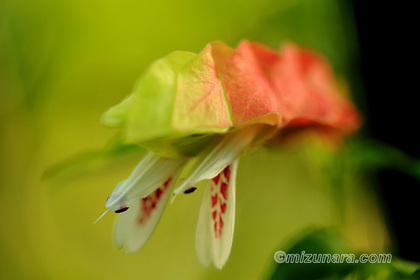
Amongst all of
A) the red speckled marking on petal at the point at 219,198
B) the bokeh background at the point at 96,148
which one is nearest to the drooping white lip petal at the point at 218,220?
the red speckled marking on petal at the point at 219,198

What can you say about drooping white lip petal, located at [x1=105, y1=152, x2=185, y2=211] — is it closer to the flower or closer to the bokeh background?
the flower

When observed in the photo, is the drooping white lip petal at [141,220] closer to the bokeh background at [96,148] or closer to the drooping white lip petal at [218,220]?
Result: the drooping white lip petal at [218,220]

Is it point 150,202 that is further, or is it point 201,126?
point 150,202

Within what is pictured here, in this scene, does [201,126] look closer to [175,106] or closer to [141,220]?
[175,106]

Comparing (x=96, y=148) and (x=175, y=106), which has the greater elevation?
(x=175, y=106)


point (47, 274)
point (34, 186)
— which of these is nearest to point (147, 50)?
point (34, 186)

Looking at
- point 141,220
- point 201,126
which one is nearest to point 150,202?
point 141,220

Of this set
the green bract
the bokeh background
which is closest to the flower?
the green bract
